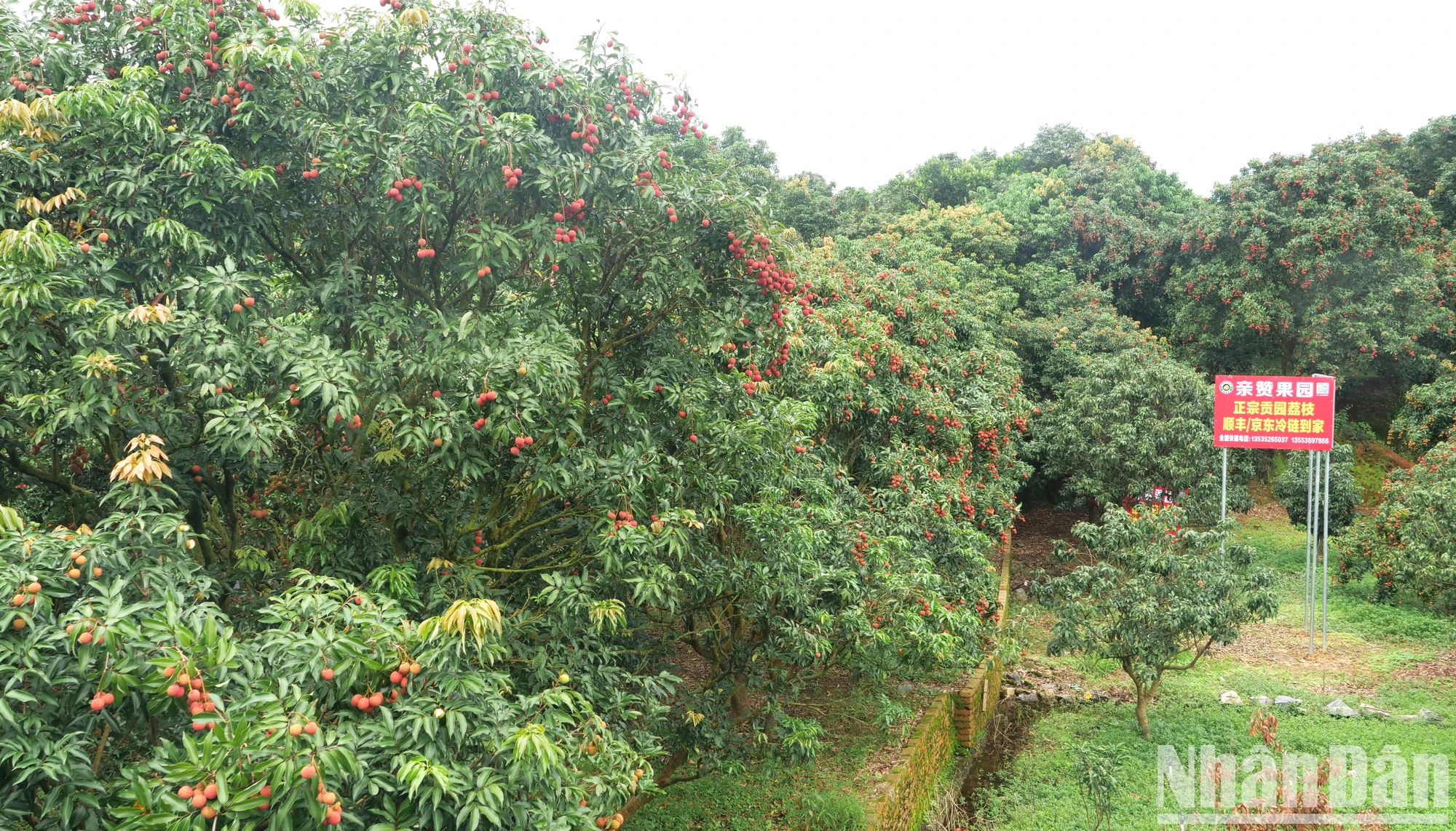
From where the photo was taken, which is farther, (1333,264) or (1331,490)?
(1333,264)

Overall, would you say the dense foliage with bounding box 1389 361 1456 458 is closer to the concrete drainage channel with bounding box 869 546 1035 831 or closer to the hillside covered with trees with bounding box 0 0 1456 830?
the concrete drainage channel with bounding box 869 546 1035 831

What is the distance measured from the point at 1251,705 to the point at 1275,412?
449cm

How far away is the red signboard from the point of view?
11.9 m

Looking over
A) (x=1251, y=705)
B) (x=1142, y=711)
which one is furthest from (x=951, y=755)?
(x=1251, y=705)

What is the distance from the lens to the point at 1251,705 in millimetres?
9602

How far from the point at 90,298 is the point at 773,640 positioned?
4.34 meters

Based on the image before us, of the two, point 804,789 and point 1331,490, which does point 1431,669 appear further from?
point 804,789

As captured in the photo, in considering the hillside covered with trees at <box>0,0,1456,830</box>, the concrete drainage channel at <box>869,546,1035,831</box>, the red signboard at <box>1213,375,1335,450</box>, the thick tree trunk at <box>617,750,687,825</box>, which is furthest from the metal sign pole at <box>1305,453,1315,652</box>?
the thick tree trunk at <box>617,750,687,825</box>

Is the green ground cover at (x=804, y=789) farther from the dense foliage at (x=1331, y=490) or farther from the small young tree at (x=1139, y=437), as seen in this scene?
the dense foliage at (x=1331, y=490)

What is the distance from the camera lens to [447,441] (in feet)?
11.8

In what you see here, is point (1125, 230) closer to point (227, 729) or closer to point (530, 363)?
point (530, 363)

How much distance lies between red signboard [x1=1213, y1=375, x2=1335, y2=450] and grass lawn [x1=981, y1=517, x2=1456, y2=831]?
266cm

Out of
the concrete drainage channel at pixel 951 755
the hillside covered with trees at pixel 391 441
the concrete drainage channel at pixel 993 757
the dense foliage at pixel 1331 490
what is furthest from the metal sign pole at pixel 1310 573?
the hillside covered with trees at pixel 391 441

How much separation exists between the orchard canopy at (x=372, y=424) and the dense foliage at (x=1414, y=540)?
9.22m
